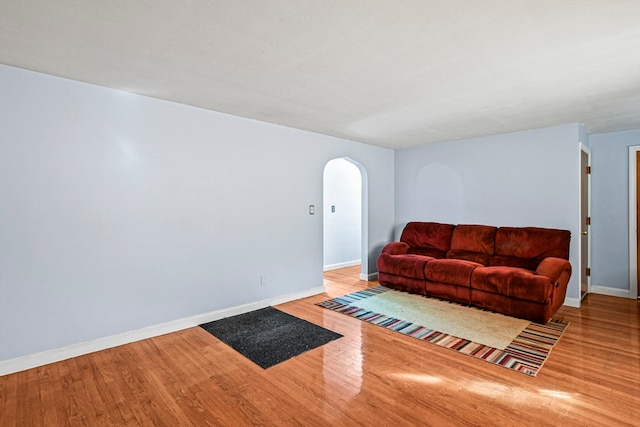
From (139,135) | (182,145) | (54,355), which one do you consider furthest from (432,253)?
(54,355)

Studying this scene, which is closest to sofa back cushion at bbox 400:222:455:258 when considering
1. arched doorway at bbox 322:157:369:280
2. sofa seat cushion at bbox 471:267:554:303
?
sofa seat cushion at bbox 471:267:554:303

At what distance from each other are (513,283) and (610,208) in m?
2.31

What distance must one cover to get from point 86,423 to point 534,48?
12.1 ft

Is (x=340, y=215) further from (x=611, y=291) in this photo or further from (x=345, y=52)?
(x=345, y=52)

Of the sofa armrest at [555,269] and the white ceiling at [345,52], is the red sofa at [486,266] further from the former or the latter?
the white ceiling at [345,52]

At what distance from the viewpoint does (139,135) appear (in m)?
3.05

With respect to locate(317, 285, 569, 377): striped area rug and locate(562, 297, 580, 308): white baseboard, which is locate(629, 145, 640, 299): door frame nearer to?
locate(562, 297, 580, 308): white baseboard

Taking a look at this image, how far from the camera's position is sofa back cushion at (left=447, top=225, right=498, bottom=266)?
14.7 ft

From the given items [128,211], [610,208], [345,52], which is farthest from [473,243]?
[128,211]

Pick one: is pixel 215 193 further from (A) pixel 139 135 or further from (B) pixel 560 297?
(B) pixel 560 297

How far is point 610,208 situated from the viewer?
4.49 meters

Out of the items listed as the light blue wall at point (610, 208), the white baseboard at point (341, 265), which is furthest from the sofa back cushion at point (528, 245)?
the white baseboard at point (341, 265)

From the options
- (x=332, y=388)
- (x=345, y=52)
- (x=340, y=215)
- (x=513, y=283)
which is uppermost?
(x=345, y=52)

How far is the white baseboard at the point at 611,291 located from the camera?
14.4 ft
